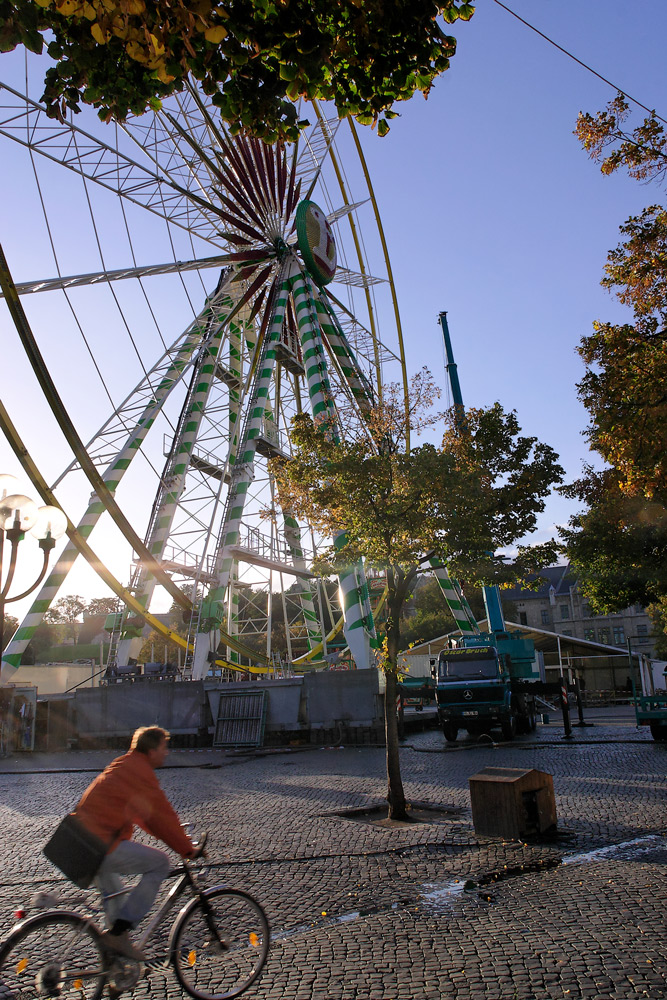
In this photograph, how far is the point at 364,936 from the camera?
556 centimetres

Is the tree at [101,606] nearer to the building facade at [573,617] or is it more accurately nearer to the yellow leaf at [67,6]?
the building facade at [573,617]

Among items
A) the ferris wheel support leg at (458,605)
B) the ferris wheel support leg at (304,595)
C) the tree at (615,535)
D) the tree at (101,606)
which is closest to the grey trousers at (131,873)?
the tree at (615,535)

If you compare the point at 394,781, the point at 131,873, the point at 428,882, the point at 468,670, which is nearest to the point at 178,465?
the point at 468,670

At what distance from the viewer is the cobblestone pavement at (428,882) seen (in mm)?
4742

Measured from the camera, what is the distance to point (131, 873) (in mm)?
4391

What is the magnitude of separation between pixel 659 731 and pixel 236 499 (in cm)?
1482

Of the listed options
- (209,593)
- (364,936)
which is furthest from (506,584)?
(209,593)

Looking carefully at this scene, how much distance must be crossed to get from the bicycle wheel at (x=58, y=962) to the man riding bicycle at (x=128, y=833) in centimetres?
14

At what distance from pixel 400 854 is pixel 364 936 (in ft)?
9.06

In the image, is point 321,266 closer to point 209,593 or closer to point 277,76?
point 209,593

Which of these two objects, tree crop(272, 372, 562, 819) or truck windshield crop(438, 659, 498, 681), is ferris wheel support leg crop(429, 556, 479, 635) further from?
tree crop(272, 372, 562, 819)

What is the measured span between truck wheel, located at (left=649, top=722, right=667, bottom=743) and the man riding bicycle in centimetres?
1721

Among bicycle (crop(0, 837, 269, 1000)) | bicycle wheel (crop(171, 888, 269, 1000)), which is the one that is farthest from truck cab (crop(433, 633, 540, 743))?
bicycle wheel (crop(171, 888, 269, 1000))

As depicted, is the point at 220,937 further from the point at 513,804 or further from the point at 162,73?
the point at 162,73
